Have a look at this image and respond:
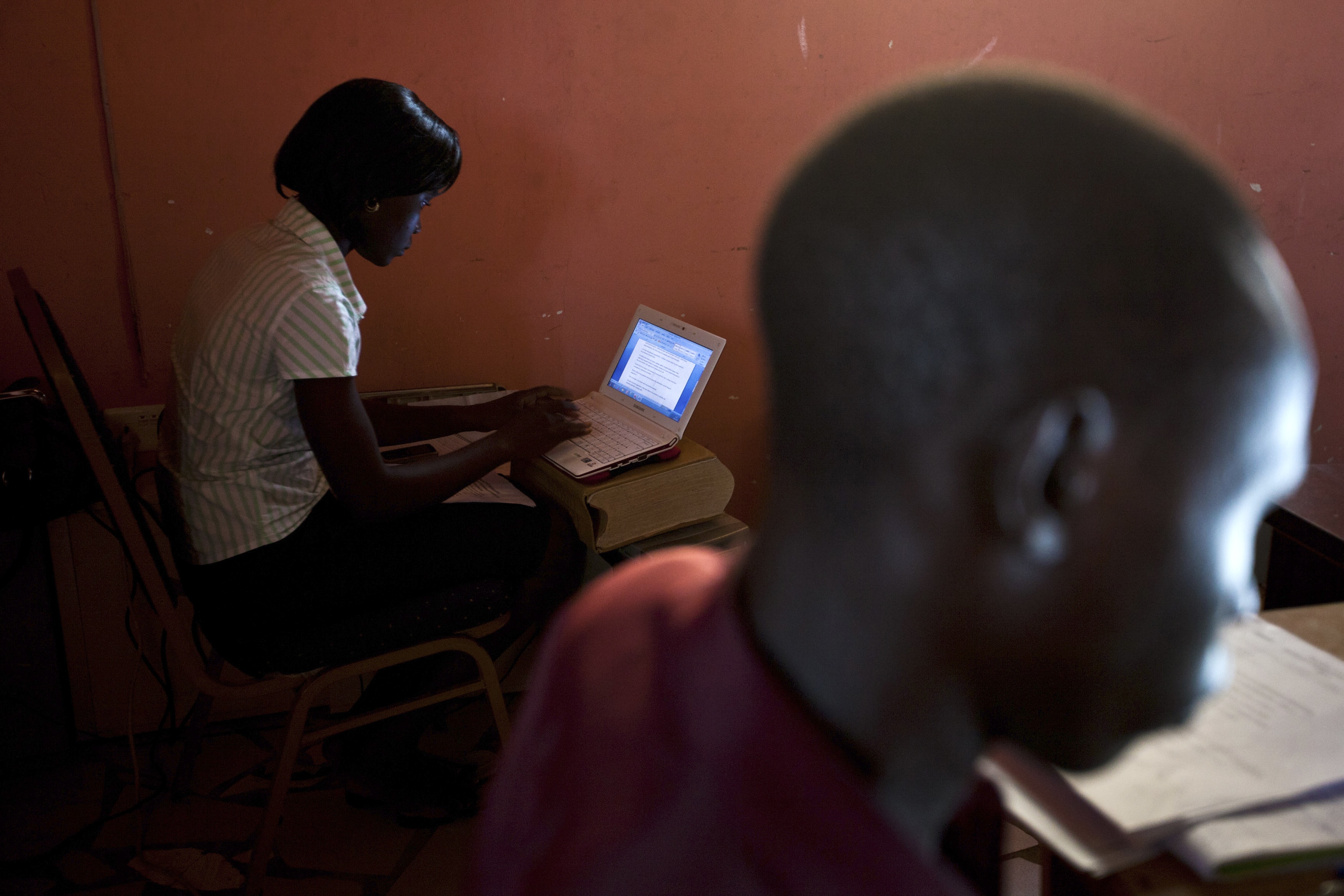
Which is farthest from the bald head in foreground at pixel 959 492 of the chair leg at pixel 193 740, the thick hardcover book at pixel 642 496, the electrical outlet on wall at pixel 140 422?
the electrical outlet on wall at pixel 140 422

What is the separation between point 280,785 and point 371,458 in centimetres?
51

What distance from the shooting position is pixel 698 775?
39 cm

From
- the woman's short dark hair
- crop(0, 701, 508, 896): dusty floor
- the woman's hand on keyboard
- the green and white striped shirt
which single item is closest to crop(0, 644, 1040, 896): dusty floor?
crop(0, 701, 508, 896): dusty floor

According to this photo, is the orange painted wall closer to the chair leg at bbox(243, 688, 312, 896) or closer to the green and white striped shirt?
the green and white striped shirt

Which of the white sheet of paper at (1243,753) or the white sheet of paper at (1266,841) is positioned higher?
the white sheet of paper at (1243,753)

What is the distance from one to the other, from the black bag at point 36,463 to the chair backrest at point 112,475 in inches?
11.4

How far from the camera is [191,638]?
1359 mm

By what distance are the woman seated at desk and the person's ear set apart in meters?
1.13

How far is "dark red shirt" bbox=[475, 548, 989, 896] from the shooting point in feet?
1.22

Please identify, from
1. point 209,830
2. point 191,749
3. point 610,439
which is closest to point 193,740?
point 191,749

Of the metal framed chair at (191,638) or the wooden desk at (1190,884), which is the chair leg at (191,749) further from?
the wooden desk at (1190,884)

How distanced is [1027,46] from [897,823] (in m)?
2.22

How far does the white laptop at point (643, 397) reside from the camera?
164cm

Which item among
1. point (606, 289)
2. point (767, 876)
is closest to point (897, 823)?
point (767, 876)
